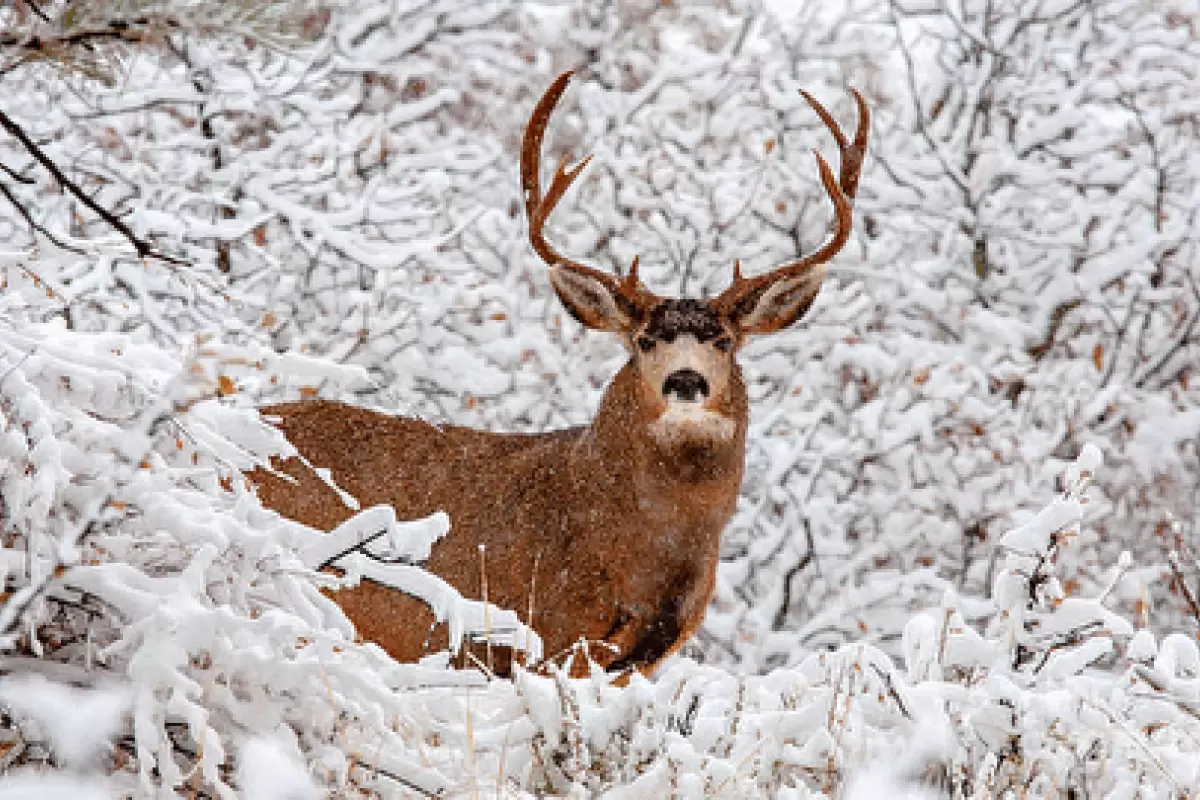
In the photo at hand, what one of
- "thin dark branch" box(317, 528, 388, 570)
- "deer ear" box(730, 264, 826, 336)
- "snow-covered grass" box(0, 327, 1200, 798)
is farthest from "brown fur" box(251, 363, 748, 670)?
"thin dark branch" box(317, 528, 388, 570)

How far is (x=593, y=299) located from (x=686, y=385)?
2.37 feet

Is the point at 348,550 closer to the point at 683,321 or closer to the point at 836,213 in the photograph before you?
the point at 683,321

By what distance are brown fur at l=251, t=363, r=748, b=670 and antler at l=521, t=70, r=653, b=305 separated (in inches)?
14.5

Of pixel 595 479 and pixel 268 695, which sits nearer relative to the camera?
pixel 268 695

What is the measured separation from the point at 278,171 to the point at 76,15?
6548 millimetres

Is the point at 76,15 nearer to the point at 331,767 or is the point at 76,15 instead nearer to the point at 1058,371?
the point at 331,767

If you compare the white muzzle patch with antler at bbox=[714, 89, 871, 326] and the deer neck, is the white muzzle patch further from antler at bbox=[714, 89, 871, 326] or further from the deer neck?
antler at bbox=[714, 89, 871, 326]

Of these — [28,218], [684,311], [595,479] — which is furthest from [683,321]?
[28,218]

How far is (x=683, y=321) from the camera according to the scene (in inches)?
235

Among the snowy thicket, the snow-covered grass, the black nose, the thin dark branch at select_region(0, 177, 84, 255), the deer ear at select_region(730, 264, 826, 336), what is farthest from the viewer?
the deer ear at select_region(730, 264, 826, 336)

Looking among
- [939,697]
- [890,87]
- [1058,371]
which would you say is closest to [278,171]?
[1058,371]

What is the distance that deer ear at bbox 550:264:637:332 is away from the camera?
20.4ft

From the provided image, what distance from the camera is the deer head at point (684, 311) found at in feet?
19.1

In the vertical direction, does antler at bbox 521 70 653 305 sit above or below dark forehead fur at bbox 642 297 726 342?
above
